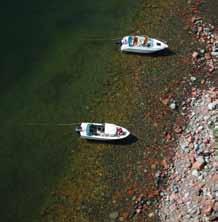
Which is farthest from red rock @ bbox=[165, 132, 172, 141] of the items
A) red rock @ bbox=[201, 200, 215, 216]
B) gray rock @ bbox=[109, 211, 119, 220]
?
gray rock @ bbox=[109, 211, 119, 220]

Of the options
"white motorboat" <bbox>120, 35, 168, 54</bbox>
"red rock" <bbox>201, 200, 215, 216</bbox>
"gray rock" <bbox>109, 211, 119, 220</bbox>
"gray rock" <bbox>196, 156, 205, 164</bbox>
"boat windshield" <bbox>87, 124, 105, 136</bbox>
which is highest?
"white motorboat" <bbox>120, 35, 168, 54</bbox>

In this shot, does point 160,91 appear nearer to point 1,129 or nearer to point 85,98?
point 85,98

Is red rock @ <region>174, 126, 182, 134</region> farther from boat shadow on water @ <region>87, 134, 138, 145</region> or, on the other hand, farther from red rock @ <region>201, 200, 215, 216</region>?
red rock @ <region>201, 200, 215, 216</region>

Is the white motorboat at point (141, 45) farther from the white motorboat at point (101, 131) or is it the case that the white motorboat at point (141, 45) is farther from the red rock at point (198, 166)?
the red rock at point (198, 166)

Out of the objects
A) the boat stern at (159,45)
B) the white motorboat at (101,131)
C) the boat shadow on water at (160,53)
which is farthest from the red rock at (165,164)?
the boat stern at (159,45)

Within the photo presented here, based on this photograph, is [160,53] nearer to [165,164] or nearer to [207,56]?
[207,56]

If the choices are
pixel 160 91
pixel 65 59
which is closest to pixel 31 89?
pixel 65 59
